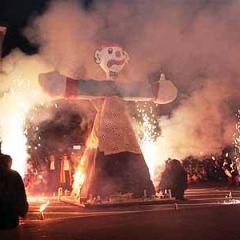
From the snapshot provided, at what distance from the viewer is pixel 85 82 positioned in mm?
13461

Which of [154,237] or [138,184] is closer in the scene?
[154,237]

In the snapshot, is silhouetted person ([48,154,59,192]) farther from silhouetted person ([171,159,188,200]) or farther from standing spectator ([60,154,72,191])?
silhouetted person ([171,159,188,200])

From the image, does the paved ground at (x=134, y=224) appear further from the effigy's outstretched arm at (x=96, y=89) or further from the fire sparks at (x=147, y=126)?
the fire sparks at (x=147, y=126)

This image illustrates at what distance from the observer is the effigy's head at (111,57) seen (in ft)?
44.1

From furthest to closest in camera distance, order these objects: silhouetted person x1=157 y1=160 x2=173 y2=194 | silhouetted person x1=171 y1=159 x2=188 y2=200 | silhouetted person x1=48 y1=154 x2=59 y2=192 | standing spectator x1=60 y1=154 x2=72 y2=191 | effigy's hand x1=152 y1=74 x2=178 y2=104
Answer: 1. silhouetted person x1=48 y1=154 x2=59 y2=192
2. standing spectator x1=60 y1=154 x2=72 y2=191
3. silhouetted person x1=157 y1=160 x2=173 y2=194
4. silhouetted person x1=171 y1=159 x2=188 y2=200
5. effigy's hand x1=152 y1=74 x2=178 y2=104

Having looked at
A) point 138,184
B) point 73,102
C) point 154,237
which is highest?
point 73,102

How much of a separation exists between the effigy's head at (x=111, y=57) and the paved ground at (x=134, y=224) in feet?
13.0

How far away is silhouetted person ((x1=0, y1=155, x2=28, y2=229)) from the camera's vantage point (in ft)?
28.5

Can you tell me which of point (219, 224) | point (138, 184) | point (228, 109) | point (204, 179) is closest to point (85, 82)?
point (138, 184)

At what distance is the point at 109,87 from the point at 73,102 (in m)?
2.34

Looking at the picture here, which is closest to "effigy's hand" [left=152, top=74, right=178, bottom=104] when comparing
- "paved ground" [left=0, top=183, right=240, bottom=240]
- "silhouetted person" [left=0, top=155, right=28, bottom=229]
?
"paved ground" [left=0, top=183, right=240, bottom=240]

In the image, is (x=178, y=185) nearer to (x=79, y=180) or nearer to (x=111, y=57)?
(x=79, y=180)

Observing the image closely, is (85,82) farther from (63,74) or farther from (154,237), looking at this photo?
(154,237)

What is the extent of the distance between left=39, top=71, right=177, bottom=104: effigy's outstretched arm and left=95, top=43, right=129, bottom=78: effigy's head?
42 cm
